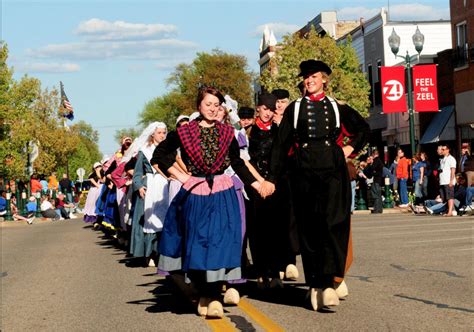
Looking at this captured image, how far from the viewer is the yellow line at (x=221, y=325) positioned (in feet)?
29.0

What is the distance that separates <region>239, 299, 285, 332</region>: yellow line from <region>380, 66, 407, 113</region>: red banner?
2990cm

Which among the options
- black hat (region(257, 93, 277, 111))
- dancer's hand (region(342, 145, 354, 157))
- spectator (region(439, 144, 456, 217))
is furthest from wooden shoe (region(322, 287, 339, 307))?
spectator (region(439, 144, 456, 217))

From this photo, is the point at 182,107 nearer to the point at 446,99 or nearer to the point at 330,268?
the point at 446,99

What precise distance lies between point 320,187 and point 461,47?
36016 mm

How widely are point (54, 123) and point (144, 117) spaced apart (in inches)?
2513

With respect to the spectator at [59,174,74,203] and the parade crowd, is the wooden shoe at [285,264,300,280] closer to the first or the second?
the parade crowd

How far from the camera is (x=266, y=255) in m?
11.3

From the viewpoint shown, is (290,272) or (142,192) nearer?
(290,272)

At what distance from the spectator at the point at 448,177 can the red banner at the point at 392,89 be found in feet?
45.9

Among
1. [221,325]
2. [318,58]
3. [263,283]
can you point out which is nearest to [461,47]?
[318,58]

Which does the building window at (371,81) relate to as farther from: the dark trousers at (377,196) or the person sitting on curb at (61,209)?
the dark trousers at (377,196)

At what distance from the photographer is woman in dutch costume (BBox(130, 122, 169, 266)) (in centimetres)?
1449

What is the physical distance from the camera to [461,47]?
146ft

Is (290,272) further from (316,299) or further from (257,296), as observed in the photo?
(316,299)
